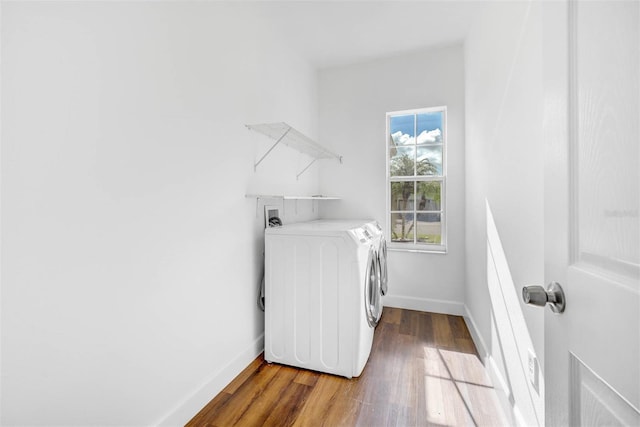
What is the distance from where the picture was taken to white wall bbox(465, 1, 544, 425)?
1169 millimetres

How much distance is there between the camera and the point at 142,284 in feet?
4.19

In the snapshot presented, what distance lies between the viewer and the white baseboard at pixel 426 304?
9.56 ft

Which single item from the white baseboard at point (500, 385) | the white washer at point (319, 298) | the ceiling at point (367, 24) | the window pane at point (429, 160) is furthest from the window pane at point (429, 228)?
the ceiling at point (367, 24)

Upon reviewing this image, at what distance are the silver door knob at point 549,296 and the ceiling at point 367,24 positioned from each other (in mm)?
2359

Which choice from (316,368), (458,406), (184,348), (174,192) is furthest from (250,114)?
(458,406)

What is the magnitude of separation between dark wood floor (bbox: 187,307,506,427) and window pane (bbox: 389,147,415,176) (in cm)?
177

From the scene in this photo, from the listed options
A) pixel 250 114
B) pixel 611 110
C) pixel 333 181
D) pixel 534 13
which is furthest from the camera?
pixel 333 181

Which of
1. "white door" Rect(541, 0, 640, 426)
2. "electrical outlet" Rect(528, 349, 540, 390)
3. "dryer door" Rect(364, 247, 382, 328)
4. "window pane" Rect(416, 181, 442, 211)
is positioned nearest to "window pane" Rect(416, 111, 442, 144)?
"window pane" Rect(416, 181, 442, 211)

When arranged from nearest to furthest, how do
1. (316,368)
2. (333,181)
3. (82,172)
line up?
(82,172)
(316,368)
(333,181)

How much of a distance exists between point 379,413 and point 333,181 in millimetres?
→ 2309

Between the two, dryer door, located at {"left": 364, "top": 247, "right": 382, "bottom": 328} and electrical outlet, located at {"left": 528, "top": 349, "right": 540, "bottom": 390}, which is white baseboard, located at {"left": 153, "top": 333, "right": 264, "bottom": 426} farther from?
electrical outlet, located at {"left": 528, "top": 349, "right": 540, "bottom": 390}

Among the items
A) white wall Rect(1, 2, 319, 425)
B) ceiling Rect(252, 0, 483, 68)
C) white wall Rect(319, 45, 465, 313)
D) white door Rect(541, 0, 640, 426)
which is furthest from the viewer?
white wall Rect(319, 45, 465, 313)

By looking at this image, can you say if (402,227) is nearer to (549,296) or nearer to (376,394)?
(376,394)

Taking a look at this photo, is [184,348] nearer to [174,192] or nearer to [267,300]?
[267,300]
